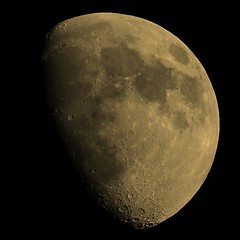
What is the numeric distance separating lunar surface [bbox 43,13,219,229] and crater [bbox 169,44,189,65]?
18 millimetres

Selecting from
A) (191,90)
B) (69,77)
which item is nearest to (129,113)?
(69,77)

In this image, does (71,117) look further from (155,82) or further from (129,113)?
(155,82)

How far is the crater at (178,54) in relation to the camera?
623cm

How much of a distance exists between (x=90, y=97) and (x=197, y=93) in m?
1.50

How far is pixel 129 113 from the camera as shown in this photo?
18.2 feet

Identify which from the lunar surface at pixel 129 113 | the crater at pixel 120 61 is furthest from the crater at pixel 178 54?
the crater at pixel 120 61

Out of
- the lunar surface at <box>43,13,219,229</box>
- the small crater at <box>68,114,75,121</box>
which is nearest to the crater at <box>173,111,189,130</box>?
the lunar surface at <box>43,13,219,229</box>

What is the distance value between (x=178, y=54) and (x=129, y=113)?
4.14 feet

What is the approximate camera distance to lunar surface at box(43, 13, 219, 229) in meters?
5.50

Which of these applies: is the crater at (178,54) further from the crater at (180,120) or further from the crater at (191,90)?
the crater at (180,120)

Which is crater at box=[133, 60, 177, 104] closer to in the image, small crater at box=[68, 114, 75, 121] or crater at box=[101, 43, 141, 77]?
crater at box=[101, 43, 141, 77]

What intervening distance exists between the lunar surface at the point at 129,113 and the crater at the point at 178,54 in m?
0.02

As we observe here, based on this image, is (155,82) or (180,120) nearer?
(155,82)

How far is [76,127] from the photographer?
5.48 meters
